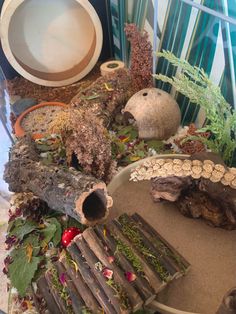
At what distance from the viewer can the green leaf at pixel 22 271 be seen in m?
1.08

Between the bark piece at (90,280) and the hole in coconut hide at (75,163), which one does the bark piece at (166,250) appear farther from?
the hole in coconut hide at (75,163)

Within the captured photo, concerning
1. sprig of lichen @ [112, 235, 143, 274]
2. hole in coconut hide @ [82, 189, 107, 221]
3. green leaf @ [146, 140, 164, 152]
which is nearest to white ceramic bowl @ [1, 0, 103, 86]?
green leaf @ [146, 140, 164, 152]

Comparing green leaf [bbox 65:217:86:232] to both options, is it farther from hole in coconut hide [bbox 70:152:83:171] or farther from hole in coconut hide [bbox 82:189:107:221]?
hole in coconut hide [bbox 70:152:83:171]

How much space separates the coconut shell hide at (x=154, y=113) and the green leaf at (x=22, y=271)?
76cm

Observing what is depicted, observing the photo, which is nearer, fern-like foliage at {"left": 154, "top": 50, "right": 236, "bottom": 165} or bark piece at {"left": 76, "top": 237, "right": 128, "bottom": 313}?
bark piece at {"left": 76, "top": 237, "right": 128, "bottom": 313}

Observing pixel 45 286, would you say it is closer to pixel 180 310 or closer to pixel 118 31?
pixel 180 310

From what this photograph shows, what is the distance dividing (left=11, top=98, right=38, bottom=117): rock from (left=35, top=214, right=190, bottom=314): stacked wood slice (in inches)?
49.9

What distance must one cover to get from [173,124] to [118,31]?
1079 mm

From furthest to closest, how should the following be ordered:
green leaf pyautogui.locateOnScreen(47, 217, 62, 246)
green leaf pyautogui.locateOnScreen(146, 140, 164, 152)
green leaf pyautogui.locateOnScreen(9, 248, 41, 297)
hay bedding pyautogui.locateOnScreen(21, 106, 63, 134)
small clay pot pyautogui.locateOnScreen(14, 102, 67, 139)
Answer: hay bedding pyautogui.locateOnScreen(21, 106, 63, 134) → small clay pot pyautogui.locateOnScreen(14, 102, 67, 139) → green leaf pyautogui.locateOnScreen(146, 140, 164, 152) → green leaf pyautogui.locateOnScreen(47, 217, 62, 246) → green leaf pyautogui.locateOnScreen(9, 248, 41, 297)

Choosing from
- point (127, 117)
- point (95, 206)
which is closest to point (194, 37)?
point (127, 117)

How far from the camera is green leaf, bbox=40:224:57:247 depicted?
122 cm

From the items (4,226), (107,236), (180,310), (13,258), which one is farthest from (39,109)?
(180,310)

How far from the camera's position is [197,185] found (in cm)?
112

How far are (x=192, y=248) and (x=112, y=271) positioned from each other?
37cm
